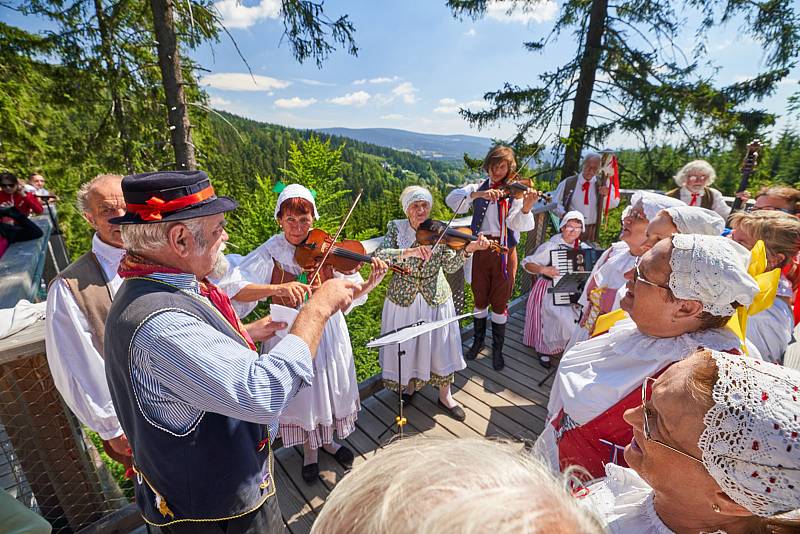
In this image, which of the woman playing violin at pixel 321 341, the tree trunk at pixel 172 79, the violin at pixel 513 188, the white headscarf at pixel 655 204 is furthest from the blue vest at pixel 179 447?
the tree trunk at pixel 172 79

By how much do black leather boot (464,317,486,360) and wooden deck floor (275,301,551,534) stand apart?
9 cm

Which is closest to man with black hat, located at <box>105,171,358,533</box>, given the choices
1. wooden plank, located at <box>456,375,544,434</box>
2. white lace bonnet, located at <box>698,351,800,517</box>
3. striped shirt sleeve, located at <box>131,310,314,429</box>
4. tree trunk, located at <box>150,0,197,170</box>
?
striped shirt sleeve, located at <box>131,310,314,429</box>

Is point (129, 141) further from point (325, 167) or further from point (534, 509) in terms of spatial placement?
point (534, 509)

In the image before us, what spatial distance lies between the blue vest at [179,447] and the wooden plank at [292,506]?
110 centimetres

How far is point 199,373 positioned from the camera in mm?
1002

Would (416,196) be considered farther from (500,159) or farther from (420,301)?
(500,159)

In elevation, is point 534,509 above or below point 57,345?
above

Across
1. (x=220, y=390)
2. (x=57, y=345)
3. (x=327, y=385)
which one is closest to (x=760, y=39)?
(x=327, y=385)

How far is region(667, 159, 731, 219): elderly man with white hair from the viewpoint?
4383 millimetres

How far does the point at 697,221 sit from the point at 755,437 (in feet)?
5.67

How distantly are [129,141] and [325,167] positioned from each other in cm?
396

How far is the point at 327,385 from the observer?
2363 mm

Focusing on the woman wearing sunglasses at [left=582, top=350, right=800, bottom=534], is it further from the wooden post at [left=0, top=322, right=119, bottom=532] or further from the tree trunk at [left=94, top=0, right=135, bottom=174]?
the tree trunk at [left=94, top=0, right=135, bottom=174]

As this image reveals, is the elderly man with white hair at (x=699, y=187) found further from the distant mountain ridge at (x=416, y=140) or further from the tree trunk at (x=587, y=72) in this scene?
the distant mountain ridge at (x=416, y=140)
